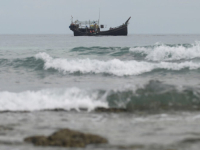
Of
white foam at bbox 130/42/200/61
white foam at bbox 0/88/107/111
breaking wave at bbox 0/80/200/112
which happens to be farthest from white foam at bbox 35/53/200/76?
white foam at bbox 0/88/107/111

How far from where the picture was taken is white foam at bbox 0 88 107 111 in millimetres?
6691

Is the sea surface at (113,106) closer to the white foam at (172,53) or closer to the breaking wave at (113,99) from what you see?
the breaking wave at (113,99)

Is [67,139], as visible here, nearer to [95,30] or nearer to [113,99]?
[113,99]

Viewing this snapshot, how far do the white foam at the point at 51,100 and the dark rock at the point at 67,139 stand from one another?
6.94ft

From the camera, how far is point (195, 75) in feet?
36.1

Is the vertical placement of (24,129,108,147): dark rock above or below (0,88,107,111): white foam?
above

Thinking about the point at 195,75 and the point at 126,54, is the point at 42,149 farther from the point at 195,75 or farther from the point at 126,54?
the point at 126,54

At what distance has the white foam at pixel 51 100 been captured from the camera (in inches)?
263

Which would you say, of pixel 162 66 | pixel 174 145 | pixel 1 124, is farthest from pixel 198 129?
pixel 162 66

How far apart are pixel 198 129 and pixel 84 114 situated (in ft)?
7.51

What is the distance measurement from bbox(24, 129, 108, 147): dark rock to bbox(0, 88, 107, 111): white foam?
211 cm

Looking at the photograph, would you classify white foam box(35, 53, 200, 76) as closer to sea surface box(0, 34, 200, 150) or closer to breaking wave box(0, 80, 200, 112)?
sea surface box(0, 34, 200, 150)

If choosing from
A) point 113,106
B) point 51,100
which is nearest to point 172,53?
point 113,106

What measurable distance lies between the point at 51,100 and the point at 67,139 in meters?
2.96
